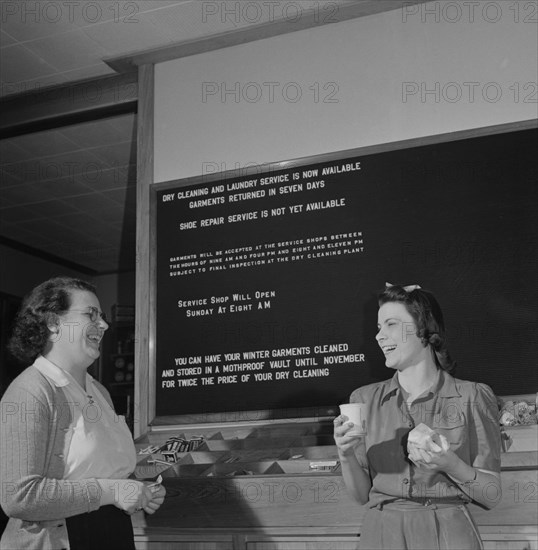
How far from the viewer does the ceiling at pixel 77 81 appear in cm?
410

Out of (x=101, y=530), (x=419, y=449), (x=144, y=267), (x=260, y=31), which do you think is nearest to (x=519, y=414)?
(x=419, y=449)

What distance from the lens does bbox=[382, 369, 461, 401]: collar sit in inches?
85.5

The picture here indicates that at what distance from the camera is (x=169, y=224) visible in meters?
4.21

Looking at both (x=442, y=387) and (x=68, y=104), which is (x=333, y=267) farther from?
(x=68, y=104)

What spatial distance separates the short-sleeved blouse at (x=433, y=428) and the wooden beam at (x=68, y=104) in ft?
9.91

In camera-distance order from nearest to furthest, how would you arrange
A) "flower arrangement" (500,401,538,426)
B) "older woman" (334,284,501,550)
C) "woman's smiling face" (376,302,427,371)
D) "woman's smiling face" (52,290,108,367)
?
"older woman" (334,284,501,550), "woman's smiling face" (376,302,427,371), "woman's smiling face" (52,290,108,367), "flower arrangement" (500,401,538,426)

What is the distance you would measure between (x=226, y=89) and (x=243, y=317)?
1.30 meters

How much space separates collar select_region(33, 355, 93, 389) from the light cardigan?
0.09 metres

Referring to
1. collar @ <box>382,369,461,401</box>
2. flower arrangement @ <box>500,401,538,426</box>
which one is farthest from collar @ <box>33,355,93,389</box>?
flower arrangement @ <box>500,401,538,426</box>

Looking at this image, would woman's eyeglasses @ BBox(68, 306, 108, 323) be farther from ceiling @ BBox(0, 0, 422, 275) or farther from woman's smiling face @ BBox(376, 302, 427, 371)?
ceiling @ BBox(0, 0, 422, 275)

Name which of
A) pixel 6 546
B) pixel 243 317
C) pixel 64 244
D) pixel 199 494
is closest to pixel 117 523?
pixel 6 546

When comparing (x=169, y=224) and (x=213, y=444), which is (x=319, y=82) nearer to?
(x=169, y=224)

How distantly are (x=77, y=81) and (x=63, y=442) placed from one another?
3.12 meters

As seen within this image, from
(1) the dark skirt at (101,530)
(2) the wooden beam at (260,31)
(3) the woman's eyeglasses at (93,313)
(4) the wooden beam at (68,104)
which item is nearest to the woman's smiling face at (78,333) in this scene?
(3) the woman's eyeglasses at (93,313)
